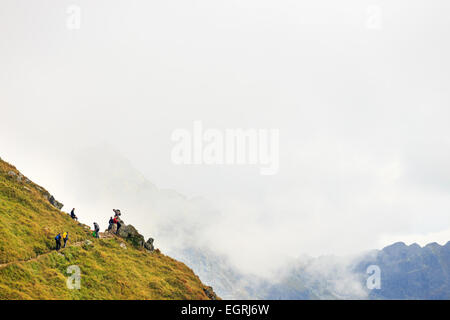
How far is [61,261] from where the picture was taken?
152 feet

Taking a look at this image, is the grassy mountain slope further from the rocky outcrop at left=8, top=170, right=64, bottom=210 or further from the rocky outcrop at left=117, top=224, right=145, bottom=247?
the rocky outcrop at left=117, top=224, right=145, bottom=247

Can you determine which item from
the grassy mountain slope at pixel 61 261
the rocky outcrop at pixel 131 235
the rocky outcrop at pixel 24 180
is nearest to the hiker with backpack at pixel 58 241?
→ the grassy mountain slope at pixel 61 261

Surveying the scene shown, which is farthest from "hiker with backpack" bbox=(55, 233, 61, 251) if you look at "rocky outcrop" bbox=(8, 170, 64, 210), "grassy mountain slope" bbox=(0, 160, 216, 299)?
"rocky outcrop" bbox=(8, 170, 64, 210)

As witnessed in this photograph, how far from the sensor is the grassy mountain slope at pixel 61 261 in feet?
129

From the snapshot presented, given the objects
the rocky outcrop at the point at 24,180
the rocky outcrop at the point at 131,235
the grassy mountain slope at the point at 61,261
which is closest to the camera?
the grassy mountain slope at the point at 61,261

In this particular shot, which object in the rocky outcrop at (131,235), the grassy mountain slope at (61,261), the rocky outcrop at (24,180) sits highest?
the rocky outcrop at (24,180)

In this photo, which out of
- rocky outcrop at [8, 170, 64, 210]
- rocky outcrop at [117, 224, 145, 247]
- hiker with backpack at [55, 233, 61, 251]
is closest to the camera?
hiker with backpack at [55, 233, 61, 251]

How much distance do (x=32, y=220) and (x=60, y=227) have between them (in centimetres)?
485

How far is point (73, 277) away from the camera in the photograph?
44.5 m

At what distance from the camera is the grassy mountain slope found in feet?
129

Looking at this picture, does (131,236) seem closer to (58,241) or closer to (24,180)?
(58,241)

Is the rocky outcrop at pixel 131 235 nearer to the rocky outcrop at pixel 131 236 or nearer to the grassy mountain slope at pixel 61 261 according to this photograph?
the rocky outcrop at pixel 131 236
